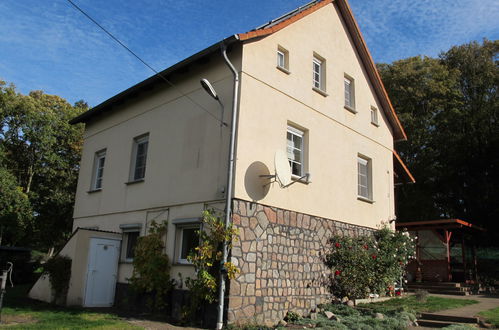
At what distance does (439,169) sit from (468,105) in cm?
497

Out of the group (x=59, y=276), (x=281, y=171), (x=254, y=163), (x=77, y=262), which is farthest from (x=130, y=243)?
(x=281, y=171)

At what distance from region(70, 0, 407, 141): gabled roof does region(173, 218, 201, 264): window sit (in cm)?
414

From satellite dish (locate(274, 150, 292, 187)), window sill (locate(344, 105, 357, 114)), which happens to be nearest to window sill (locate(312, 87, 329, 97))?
window sill (locate(344, 105, 357, 114))

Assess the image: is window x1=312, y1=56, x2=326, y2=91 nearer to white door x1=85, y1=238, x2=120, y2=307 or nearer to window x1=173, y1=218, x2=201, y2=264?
window x1=173, y1=218, x2=201, y2=264

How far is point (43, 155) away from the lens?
84.8 ft

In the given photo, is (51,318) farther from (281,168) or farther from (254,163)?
(281,168)

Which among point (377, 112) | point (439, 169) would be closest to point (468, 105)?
point (439, 169)

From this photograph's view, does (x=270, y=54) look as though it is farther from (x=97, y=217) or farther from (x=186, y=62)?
(x=97, y=217)

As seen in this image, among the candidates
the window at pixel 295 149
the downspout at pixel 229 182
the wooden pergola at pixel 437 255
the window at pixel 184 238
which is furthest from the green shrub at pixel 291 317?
the wooden pergola at pixel 437 255

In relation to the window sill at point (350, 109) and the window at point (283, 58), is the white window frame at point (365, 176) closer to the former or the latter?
the window sill at point (350, 109)

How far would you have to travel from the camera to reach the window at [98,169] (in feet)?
49.1

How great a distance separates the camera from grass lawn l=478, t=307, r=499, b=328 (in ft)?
31.7

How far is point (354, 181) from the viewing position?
44.5ft

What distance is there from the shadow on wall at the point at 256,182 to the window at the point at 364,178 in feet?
17.5
